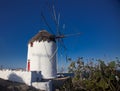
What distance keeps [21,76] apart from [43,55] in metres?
4.25

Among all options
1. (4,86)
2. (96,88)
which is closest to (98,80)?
(96,88)

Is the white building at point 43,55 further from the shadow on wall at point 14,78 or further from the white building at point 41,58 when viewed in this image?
the shadow on wall at point 14,78

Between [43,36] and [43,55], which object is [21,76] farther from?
[43,36]

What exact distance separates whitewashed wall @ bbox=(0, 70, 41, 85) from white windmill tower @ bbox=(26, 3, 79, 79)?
1.83m

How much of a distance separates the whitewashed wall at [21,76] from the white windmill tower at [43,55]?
5.99 feet

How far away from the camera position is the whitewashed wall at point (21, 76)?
1844 centimetres

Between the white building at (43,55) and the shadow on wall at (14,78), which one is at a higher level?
the white building at (43,55)

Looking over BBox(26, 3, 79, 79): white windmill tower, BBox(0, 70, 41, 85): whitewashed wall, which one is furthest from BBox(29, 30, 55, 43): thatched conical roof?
BBox(0, 70, 41, 85): whitewashed wall

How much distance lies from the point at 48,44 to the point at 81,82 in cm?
1363

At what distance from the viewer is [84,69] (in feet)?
34.7

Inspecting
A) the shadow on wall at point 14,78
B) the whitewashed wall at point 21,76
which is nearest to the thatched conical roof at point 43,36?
the whitewashed wall at point 21,76

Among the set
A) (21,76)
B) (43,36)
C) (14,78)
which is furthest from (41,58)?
(14,78)

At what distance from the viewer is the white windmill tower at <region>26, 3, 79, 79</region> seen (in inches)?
854

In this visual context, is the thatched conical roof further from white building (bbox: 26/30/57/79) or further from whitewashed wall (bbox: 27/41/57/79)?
whitewashed wall (bbox: 27/41/57/79)
